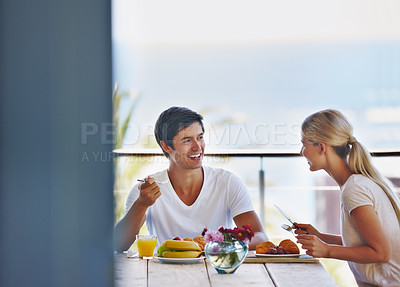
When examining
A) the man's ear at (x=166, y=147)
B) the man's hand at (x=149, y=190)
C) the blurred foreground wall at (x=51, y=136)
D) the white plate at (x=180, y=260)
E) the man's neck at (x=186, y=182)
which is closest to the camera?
the blurred foreground wall at (x=51, y=136)

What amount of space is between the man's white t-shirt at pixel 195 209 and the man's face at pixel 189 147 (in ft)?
0.35

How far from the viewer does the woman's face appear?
186 centimetres

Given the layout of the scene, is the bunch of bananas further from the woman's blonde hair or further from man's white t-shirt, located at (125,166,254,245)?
the woman's blonde hair

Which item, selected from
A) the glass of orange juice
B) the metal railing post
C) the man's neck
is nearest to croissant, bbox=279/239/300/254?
the glass of orange juice

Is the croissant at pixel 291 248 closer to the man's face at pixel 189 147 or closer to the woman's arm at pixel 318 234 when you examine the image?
the woman's arm at pixel 318 234

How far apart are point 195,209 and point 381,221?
2.36ft

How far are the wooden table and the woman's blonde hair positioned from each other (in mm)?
380

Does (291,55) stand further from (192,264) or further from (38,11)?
(38,11)

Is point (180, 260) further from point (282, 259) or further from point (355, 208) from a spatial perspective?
point (355, 208)

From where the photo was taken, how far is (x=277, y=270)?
5.06 feet

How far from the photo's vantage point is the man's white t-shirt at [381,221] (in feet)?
5.43

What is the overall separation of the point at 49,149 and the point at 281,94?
7.11 m

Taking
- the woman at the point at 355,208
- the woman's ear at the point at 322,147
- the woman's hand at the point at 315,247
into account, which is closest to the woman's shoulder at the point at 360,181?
the woman at the point at 355,208

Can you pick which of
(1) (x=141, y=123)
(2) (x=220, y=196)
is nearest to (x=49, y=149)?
(2) (x=220, y=196)
